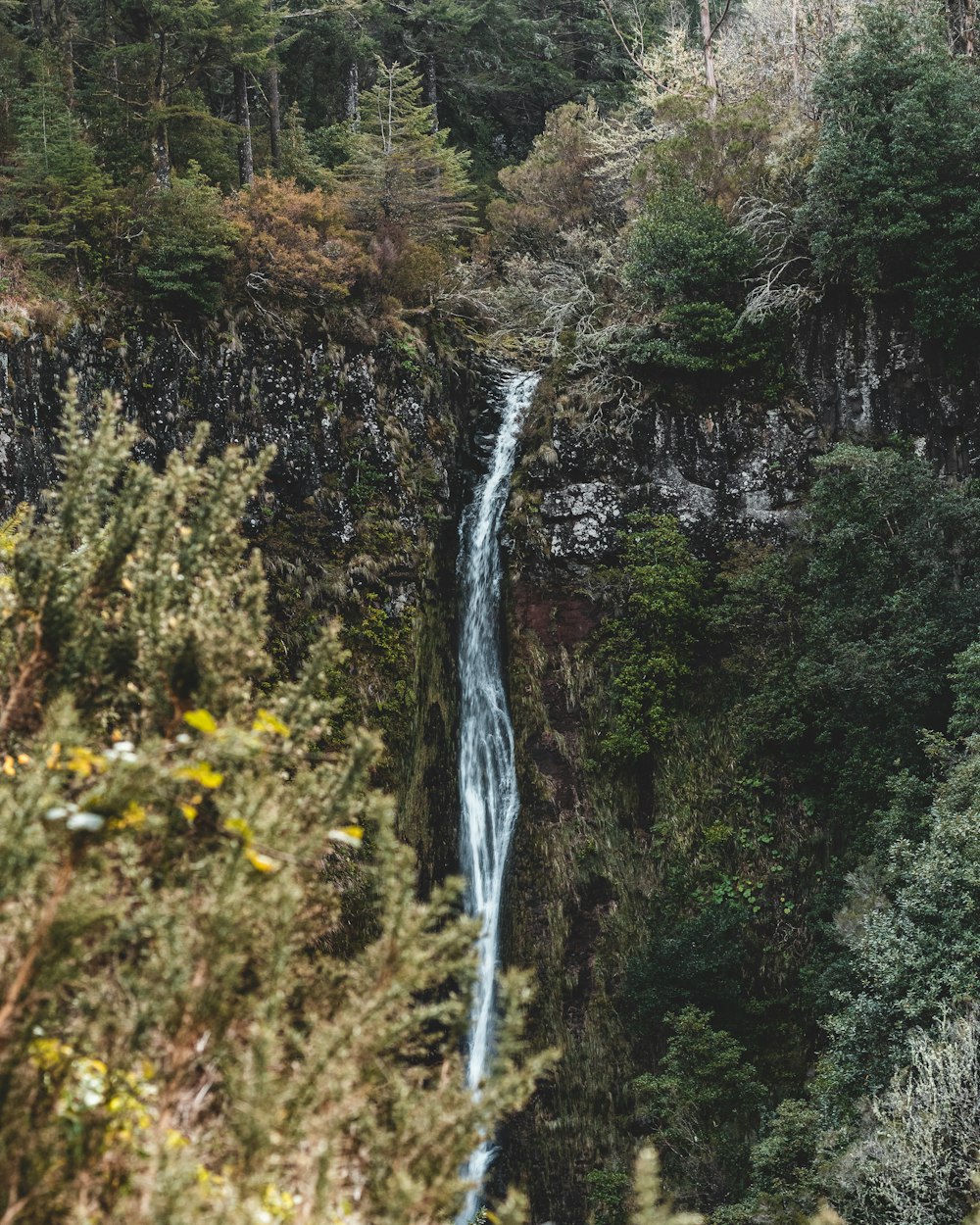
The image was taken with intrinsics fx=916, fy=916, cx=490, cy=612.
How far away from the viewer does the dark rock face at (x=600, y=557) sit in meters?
12.8

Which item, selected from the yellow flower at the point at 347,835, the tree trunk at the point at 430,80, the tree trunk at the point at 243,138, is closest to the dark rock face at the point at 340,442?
the tree trunk at the point at 243,138

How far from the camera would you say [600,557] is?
48.4ft

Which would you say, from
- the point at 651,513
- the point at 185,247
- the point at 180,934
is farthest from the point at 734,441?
the point at 180,934

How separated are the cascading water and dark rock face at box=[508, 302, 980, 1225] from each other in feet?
0.99

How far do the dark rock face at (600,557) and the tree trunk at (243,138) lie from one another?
Answer: 7.19m

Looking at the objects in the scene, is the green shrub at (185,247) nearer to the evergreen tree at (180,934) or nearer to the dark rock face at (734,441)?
the dark rock face at (734,441)

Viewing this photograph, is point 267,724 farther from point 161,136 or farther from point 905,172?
point 161,136

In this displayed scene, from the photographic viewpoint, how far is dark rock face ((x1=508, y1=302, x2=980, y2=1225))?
12.8 metres

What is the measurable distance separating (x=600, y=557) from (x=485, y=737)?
11.2 ft

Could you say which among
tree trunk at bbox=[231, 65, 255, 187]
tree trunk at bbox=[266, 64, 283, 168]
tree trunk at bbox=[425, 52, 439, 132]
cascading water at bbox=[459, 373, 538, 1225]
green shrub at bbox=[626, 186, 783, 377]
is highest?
tree trunk at bbox=[425, 52, 439, 132]

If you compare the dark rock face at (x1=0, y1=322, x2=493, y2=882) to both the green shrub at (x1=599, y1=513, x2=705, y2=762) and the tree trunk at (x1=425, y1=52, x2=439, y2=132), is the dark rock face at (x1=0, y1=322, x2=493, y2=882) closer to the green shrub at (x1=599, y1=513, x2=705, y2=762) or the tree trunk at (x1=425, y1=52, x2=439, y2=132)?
the green shrub at (x1=599, y1=513, x2=705, y2=762)

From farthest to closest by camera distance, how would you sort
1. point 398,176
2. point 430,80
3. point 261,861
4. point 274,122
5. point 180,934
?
1. point 430,80
2. point 274,122
3. point 398,176
4. point 261,861
5. point 180,934

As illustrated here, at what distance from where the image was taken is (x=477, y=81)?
2395cm

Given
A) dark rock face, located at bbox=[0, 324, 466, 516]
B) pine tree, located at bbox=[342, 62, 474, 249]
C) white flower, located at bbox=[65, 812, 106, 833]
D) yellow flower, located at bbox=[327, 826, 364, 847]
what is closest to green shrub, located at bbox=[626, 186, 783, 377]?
pine tree, located at bbox=[342, 62, 474, 249]
